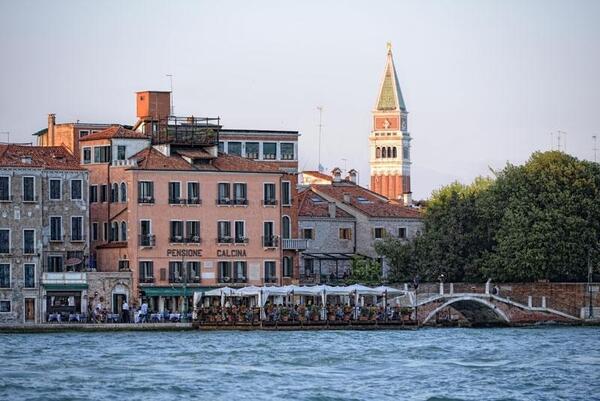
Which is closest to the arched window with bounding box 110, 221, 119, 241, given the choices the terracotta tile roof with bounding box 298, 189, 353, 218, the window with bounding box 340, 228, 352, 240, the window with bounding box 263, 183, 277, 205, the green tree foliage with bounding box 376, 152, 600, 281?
the window with bounding box 263, 183, 277, 205

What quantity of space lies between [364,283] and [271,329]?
1416cm

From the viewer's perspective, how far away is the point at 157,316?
10356 cm

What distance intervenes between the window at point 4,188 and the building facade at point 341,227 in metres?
20.7

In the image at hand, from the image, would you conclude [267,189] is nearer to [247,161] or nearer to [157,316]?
[247,161]

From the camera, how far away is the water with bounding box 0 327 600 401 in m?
72.0

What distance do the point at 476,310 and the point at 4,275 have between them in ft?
79.2

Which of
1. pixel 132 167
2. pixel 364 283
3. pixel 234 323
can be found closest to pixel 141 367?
pixel 234 323

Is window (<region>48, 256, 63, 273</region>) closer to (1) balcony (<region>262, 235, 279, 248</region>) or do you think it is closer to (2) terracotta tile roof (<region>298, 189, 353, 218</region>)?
(1) balcony (<region>262, 235, 279, 248</region>)

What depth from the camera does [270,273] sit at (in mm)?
111562

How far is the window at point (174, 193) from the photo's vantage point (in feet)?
355

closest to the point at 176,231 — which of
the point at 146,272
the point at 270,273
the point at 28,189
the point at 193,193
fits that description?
the point at 193,193

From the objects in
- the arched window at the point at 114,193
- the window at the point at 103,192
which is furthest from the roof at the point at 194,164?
the window at the point at 103,192

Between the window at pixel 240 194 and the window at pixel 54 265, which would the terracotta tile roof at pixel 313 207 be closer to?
the window at pixel 240 194

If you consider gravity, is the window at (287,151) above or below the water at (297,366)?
above
